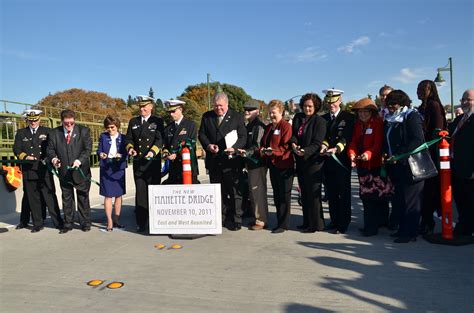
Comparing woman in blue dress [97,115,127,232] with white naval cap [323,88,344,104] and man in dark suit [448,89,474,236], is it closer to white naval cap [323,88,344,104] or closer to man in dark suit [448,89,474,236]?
white naval cap [323,88,344,104]

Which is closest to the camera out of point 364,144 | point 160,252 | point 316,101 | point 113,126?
point 160,252

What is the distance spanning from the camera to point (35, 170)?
6734 mm

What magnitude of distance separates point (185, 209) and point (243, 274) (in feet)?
6.72

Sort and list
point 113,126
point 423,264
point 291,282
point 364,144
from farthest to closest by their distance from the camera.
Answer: point 113,126 < point 364,144 < point 423,264 < point 291,282

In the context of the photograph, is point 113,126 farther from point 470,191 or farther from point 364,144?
point 470,191

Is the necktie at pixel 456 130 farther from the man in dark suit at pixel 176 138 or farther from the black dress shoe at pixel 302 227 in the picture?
the man in dark suit at pixel 176 138

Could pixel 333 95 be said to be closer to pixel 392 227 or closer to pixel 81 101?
pixel 392 227

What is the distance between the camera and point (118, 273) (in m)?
4.35

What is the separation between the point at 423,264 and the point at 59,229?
579 centimetres

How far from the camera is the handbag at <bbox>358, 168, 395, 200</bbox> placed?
5555 millimetres

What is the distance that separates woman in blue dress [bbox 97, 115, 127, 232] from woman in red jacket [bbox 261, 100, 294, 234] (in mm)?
2467

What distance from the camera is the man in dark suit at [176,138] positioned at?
628cm

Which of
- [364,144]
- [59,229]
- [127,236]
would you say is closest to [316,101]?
[364,144]

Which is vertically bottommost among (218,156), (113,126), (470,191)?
(470,191)
